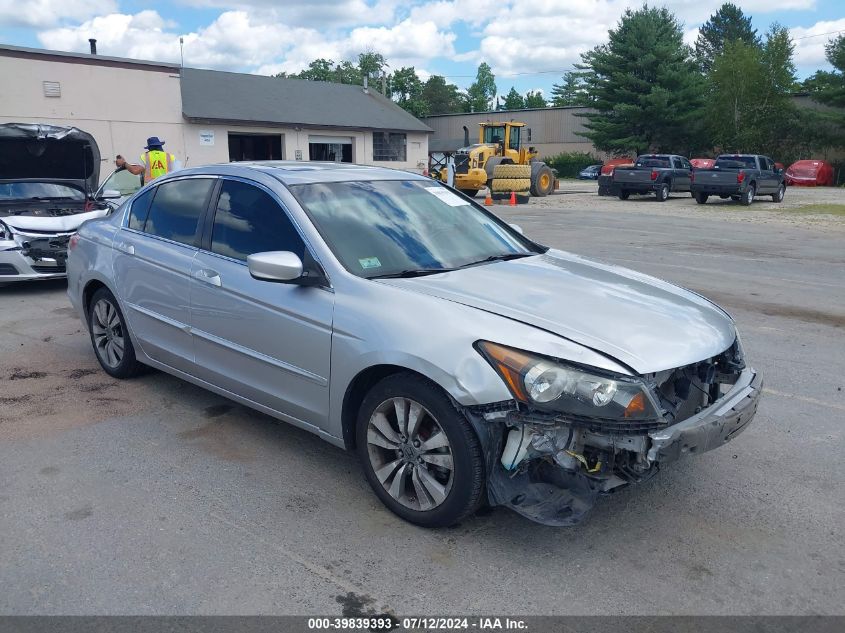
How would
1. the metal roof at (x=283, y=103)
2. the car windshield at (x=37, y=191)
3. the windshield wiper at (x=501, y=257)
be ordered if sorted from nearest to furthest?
1. the windshield wiper at (x=501, y=257)
2. the car windshield at (x=37, y=191)
3. the metal roof at (x=283, y=103)

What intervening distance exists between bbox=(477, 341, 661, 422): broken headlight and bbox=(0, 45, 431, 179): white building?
68.8 ft

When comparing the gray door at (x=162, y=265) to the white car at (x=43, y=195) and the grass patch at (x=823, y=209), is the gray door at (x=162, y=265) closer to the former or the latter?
the white car at (x=43, y=195)

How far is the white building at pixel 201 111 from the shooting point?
2428cm

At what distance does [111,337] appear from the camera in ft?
18.4

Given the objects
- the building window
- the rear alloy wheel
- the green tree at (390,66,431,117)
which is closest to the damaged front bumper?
the rear alloy wheel

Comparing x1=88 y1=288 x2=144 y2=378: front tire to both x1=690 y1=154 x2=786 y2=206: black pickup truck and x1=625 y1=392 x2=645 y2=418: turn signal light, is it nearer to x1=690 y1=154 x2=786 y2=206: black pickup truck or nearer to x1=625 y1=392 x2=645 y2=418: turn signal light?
x1=625 y1=392 x2=645 y2=418: turn signal light

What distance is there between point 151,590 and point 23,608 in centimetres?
47

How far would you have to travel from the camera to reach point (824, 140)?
1796 inches

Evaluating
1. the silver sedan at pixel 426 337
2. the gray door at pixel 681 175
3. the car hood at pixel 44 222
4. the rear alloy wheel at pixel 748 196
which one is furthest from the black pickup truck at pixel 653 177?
the silver sedan at pixel 426 337

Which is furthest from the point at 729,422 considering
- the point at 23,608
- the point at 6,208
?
the point at 6,208

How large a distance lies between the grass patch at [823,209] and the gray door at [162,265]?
78.2ft

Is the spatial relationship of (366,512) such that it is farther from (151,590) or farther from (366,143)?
(366,143)

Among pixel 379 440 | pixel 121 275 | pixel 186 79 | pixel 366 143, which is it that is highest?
pixel 186 79

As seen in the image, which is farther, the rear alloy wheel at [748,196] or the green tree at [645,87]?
the green tree at [645,87]
